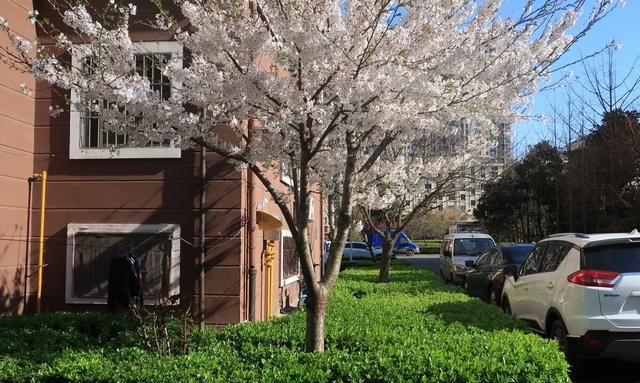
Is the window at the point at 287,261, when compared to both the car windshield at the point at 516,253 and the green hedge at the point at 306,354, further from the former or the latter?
the car windshield at the point at 516,253

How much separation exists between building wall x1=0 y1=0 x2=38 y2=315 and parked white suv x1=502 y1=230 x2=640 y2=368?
7456mm

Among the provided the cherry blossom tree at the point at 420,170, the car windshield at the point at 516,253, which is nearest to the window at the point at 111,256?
the cherry blossom tree at the point at 420,170

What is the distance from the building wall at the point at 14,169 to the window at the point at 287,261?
4.51m

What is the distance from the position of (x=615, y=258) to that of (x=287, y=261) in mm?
7215

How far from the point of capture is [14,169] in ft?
29.6

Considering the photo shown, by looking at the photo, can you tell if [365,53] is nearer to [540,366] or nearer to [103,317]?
[540,366]

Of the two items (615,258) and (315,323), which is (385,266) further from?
(315,323)

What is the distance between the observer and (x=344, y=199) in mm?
5715

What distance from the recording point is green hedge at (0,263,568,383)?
4516mm

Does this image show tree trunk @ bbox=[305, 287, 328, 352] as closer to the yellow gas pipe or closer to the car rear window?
the car rear window

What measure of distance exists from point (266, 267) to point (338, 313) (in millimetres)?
3107

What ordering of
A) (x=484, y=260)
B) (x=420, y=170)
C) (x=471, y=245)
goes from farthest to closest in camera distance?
(x=471, y=245)
(x=484, y=260)
(x=420, y=170)

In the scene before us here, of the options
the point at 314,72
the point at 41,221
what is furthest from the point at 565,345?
the point at 41,221

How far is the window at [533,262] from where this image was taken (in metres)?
8.40
